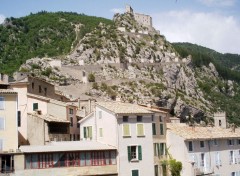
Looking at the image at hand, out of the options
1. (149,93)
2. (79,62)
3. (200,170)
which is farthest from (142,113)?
(79,62)

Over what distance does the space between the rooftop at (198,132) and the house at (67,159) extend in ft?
33.5

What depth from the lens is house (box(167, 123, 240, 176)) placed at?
183 ft

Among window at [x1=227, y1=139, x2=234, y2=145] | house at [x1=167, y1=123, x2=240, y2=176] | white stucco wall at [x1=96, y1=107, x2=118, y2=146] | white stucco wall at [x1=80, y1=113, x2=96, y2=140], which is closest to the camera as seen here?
white stucco wall at [x1=96, y1=107, x2=118, y2=146]

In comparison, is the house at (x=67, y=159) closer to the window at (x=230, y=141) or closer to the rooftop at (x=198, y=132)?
the rooftop at (x=198, y=132)

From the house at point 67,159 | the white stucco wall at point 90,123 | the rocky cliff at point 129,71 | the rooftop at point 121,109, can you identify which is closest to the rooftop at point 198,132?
the rooftop at point 121,109

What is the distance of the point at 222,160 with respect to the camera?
2405 inches

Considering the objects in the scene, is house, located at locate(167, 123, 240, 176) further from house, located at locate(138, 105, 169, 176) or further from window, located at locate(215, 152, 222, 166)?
house, located at locate(138, 105, 169, 176)

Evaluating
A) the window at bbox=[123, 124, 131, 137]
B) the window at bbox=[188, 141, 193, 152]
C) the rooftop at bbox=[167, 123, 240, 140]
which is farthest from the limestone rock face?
the window at bbox=[123, 124, 131, 137]

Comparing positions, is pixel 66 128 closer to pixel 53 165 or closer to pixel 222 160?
pixel 53 165

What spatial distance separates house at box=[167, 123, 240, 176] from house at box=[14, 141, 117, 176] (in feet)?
30.2

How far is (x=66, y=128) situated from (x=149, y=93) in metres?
66.9

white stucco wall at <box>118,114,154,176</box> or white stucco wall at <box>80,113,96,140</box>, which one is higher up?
white stucco wall at <box>80,113,96,140</box>

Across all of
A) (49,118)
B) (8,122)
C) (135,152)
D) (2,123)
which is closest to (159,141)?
(135,152)

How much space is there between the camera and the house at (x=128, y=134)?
5144 cm
